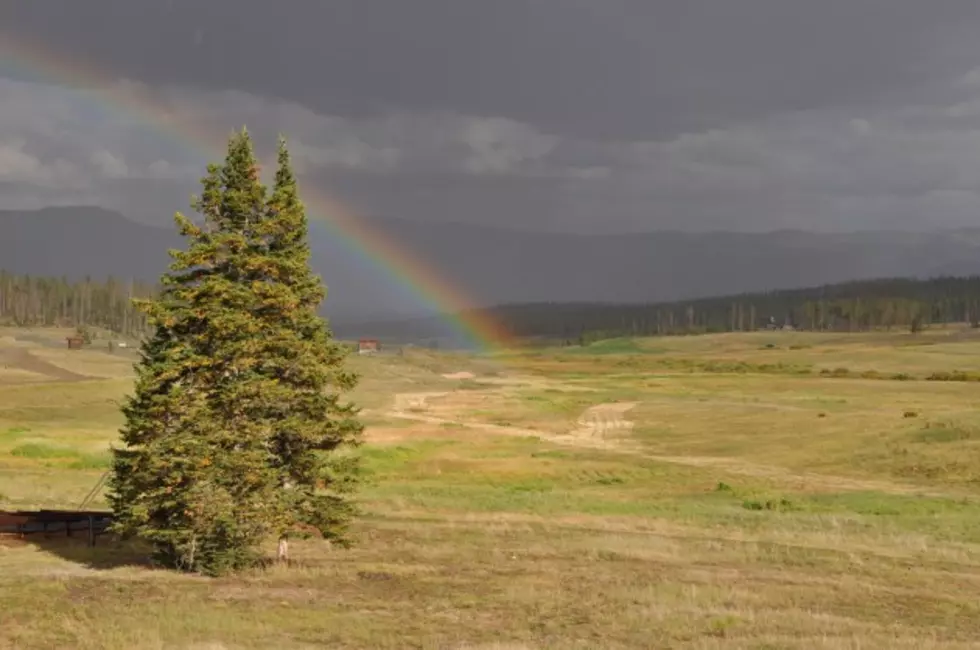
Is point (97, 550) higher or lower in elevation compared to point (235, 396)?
lower

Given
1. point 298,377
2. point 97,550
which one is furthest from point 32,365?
point 298,377

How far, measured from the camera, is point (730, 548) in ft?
108

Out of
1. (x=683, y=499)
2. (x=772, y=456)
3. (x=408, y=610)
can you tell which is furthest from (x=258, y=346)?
(x=772, y=456)

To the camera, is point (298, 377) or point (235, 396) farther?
point (298, 377)

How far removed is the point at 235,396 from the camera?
2745 centimetres

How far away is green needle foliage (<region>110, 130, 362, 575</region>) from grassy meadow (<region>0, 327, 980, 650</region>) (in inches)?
58.4

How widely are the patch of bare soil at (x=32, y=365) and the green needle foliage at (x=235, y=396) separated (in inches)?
4513

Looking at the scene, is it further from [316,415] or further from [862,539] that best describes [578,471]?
[316,415]

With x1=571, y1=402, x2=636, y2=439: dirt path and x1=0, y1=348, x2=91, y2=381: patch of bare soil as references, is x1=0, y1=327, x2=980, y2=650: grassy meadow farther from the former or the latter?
x1=0, y1=348, x2=91, y2=381: patch of bare soil

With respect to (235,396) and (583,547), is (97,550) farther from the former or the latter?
(583,547)

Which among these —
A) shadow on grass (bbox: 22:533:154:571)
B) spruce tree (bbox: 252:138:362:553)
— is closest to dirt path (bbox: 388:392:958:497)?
spruce tree (bbox: 252:138:362:553)

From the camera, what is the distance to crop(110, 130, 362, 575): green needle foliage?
26.9 metres

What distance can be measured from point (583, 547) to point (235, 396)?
12.6 m

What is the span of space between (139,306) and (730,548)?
66.0ft
